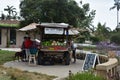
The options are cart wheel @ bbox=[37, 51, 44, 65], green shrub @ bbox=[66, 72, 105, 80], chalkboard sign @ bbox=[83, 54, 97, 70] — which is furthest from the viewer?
cart wheel @ bbox=[37, 51, 44, 65]

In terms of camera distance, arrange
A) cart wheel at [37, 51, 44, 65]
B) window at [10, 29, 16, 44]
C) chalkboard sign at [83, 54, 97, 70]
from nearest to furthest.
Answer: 1. chalkboard sign at [83, 54, 97, 70]
2. cart wheel at [37, 51, 44, 65]
3. window at [10, 29, 16, 44]

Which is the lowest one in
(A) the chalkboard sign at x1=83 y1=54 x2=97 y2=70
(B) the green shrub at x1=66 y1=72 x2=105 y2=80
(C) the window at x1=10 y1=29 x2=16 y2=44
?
(B) the green shrub at x1=66 y1=72 x2=105 y2=80

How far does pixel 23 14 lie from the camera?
44188mm

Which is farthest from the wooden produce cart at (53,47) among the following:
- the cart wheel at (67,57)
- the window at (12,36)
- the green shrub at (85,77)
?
the window at (12,36)

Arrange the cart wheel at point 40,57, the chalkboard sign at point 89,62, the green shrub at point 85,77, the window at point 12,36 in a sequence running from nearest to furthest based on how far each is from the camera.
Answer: the green shrub at point 85,77 < the chalkboard sign at point 89,62 < the cart wheel at point 40,57 < the window at point 12,36

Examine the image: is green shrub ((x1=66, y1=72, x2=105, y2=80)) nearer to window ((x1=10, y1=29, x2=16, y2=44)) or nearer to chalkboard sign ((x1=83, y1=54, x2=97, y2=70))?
chalkboard sign ((x1=83, y1=54, x2=97, y2=70))

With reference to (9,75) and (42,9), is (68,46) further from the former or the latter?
(42,9)

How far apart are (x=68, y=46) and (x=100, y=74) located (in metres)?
10.4

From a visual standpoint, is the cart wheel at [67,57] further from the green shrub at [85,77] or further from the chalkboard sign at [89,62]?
the green shrub at [85,77]

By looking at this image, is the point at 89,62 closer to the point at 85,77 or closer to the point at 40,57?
the point at 85,77

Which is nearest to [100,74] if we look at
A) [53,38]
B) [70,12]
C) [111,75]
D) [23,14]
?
[111,75]

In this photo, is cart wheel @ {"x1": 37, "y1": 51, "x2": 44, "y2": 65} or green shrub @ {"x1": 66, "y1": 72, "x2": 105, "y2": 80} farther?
cart wheel @ {"x1": 37, "y1": 51, "x2": 44, "y2": 65}

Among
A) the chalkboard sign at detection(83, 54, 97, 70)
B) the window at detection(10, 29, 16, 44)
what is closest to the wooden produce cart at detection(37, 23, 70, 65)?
the chalkboard sign at detection(83, 54, 97, 70)

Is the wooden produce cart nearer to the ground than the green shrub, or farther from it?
farther from it
